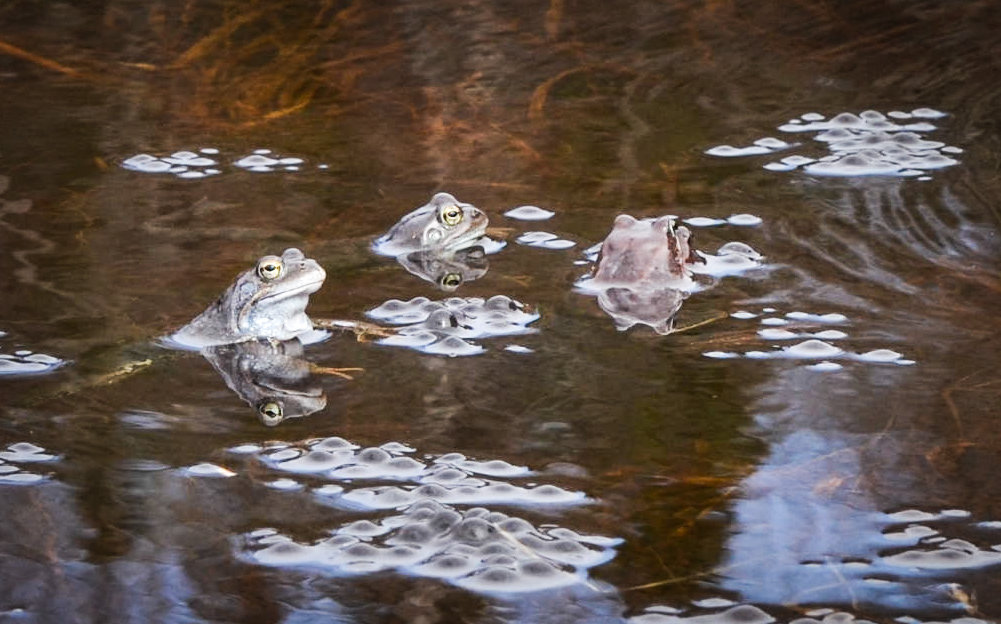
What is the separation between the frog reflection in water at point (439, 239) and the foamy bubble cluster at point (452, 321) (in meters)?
0.52

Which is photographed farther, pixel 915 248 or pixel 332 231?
pixel 332 231

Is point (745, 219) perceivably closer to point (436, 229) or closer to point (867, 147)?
point (867, 147)

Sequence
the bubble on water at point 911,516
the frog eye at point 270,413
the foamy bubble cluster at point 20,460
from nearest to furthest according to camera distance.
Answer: the bubble on water at point 911,516 → the foamy bubble cluster at point 20,460 → the frog eye at point 270,413

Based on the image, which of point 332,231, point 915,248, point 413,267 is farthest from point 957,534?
point 332,231

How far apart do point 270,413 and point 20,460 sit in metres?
0.75

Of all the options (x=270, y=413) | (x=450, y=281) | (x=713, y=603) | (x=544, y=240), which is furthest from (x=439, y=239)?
(x=713, y=603)

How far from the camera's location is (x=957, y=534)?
3.70 m

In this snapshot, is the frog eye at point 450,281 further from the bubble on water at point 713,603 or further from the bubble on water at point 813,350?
the bubble on water at point 713,603

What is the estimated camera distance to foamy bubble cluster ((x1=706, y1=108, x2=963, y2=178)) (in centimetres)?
656

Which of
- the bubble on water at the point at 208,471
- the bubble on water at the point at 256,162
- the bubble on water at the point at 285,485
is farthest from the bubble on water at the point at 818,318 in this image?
the bubble on water at the point at 256,162

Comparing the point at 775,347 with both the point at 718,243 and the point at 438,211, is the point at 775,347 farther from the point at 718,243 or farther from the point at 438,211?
the point at 438,211

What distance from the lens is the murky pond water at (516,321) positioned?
3.67 meters

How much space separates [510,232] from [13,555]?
279 centimetres

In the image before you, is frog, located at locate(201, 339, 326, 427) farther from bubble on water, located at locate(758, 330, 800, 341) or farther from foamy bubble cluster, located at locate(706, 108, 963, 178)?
foamy bubble cluster, located at locate(706, 108, 963, 178)
